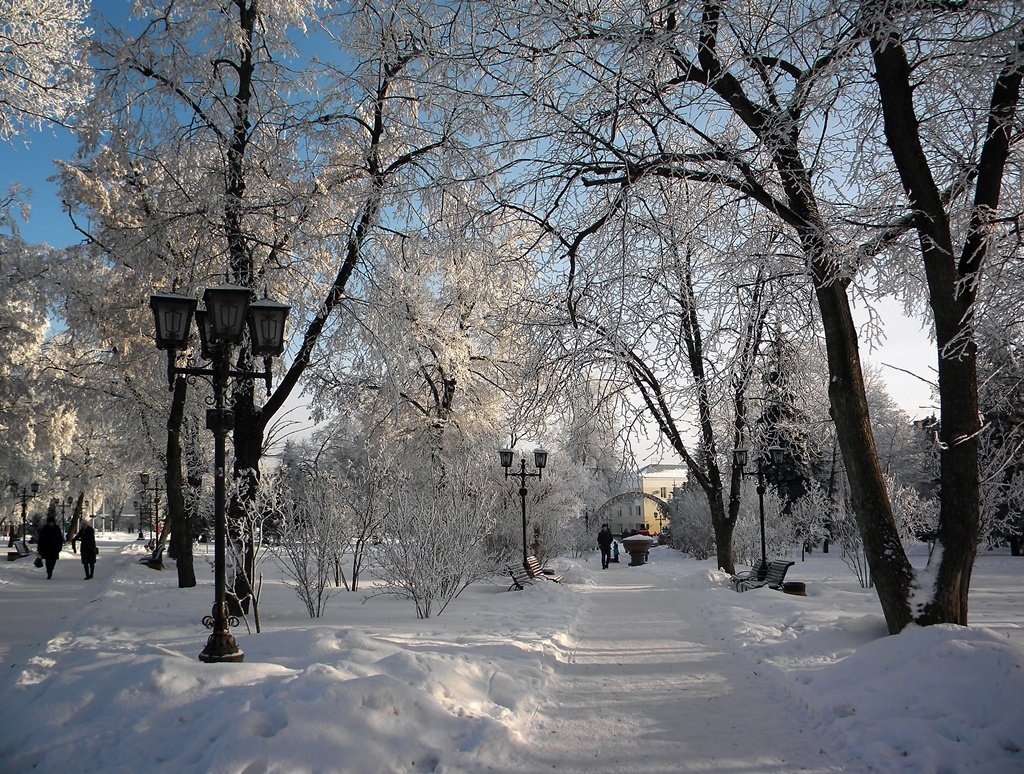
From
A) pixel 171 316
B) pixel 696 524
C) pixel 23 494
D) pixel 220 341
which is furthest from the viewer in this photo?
pixel 696 524

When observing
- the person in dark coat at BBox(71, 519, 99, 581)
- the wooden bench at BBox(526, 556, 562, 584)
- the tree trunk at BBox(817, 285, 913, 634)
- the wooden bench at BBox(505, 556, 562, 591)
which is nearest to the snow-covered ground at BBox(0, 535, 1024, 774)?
the tree trunk at BBox(817, 285, 913, 634)

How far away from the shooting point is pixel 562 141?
6836 millimetres

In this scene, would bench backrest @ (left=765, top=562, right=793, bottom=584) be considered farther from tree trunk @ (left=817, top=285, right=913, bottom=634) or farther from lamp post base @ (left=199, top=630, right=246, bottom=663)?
lamp post base @ (left=199, top=630, right=246, bottom=663)

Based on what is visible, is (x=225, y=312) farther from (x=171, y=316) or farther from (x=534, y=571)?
(x=534, y=571)

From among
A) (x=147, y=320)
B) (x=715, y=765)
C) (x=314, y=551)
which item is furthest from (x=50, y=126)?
(x=715, y=765)

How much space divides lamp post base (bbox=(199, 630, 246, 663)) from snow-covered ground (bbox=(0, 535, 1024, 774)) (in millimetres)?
288

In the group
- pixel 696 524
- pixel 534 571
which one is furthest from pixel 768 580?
pixel 696 524

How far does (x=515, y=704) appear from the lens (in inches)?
220

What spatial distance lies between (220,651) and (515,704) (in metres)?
2.75

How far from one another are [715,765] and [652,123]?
565 centimetres

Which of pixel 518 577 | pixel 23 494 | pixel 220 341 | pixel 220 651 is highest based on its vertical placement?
pixel 220 341

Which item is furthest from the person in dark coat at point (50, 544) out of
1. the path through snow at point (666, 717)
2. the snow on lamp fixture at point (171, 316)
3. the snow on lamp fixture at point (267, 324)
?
the path through snow at point (666, 717)

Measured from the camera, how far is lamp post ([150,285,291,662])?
6.22 metres

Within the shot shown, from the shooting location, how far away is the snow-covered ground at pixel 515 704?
164 inches
